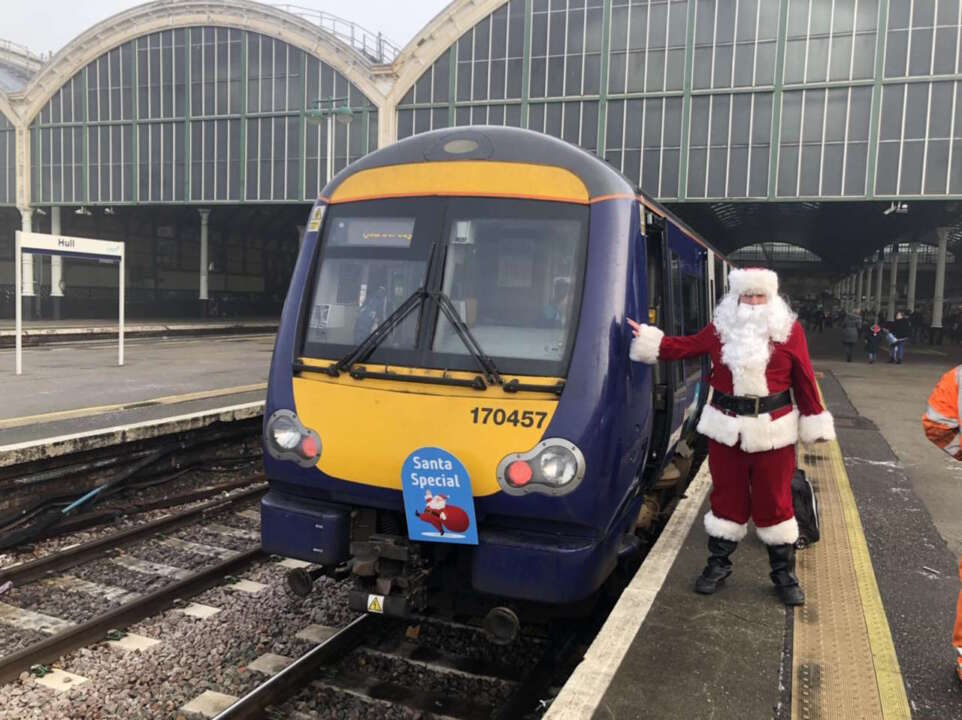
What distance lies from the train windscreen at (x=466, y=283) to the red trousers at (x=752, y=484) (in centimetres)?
109

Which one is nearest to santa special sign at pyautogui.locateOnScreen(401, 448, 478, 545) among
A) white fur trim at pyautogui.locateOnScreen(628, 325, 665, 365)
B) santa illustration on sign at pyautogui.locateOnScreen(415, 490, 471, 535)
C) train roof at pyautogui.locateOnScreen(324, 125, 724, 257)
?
santa illustration on sign at pyautogui.locateOnScreen(415, 490, 471, 535)

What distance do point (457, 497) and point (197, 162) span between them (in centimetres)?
3347

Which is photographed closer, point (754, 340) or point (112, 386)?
point (754, 340)

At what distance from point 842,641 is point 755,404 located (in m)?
1.20

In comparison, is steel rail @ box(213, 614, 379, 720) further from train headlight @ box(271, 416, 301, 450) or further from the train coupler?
train headlight @ box(271, 416, 301, 450)

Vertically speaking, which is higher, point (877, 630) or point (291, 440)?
point (291, 440)

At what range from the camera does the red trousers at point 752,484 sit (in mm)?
4066

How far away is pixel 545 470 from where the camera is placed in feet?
12.0

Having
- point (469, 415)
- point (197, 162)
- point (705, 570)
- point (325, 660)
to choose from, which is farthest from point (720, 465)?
point (197, 162)

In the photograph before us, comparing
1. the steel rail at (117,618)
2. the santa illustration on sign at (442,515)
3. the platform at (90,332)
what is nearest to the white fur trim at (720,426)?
the santa illustration on sign at (442,515)

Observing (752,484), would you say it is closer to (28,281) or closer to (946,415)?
(946,415)

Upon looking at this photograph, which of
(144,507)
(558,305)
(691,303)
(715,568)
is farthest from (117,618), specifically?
(691,303)

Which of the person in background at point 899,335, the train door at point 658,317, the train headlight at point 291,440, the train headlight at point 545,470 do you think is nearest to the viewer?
the train headlight at point 545,470

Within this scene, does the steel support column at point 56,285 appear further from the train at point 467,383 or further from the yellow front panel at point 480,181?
the yellow front panel at point 480,181
